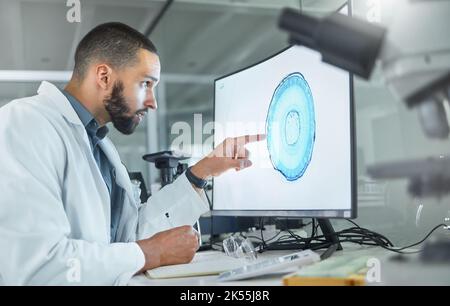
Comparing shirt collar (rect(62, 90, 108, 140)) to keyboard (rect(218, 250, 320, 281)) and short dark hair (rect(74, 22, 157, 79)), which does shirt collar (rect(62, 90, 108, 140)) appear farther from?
keyboard (rect(218, 250, 320, 281))

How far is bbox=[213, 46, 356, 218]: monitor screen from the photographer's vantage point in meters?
0.72

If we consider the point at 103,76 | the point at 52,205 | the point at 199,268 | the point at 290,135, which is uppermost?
the point at 103,76

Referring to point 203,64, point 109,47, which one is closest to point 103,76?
point 109,47

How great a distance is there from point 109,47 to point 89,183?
0.35m

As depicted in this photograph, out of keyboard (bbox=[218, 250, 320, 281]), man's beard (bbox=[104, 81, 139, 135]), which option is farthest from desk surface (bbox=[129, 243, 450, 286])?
man's beard (bbox=[104, 81, 139, 135])

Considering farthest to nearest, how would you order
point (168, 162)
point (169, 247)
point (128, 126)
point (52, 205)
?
point (168, 162), point (128, 126), point (169, 247), point (52, 205)

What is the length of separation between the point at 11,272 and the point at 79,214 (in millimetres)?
143

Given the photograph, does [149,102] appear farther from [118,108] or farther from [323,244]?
[323,244]

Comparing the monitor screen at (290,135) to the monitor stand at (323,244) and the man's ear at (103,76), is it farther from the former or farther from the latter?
the man's ear at (103,76)

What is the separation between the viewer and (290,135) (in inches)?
33.1

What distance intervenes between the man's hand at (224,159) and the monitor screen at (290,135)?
0.02 meters

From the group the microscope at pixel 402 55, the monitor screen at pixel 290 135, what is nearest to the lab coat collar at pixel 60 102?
the monitor screen at pixel 290 135
